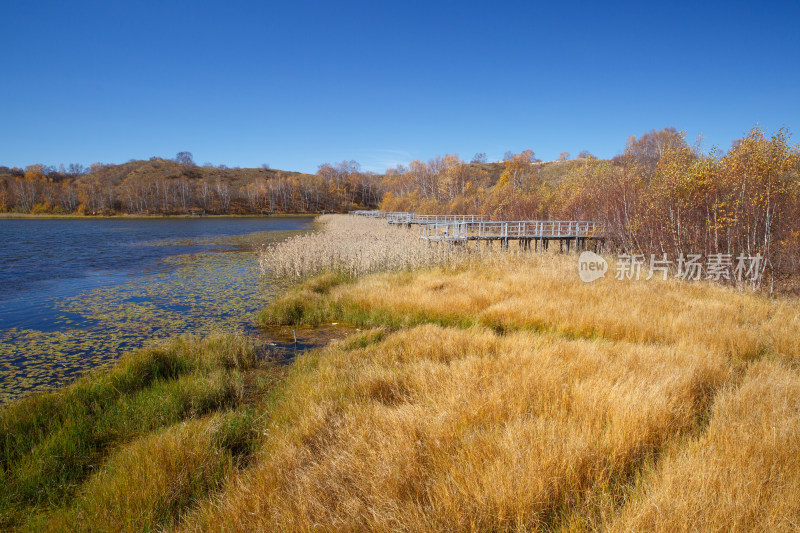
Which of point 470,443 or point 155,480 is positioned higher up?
point 470,443

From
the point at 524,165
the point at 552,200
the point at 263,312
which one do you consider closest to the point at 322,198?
the point at 524,165

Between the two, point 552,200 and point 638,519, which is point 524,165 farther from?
point 638,519

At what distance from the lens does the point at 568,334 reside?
816 centimetres

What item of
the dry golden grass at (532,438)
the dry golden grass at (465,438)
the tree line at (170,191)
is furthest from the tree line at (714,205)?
the tree line at (170,191)

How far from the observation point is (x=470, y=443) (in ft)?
11.0

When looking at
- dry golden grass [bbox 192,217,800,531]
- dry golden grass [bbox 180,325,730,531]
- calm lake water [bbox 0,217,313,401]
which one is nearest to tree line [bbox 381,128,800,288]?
dry golden grass [bbox 192,217,800,531]

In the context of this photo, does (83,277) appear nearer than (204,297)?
No

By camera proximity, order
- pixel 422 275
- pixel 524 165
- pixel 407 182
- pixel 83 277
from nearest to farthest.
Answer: pixel 422 275 → pixel 83 277 → pixel 524 165 → pixel 407 182

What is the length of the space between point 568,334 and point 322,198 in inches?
4742

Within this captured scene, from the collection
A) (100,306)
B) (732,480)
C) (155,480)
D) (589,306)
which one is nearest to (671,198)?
(589,306)

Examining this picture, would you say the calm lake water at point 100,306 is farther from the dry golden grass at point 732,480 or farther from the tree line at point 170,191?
the tree line at point 170,191

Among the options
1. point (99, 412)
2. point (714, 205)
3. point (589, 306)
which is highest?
point (714, 205)

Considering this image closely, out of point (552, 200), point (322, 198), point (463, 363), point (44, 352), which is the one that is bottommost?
point (44, 352)

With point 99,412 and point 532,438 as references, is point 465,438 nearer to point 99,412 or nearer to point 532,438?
point 532,438
